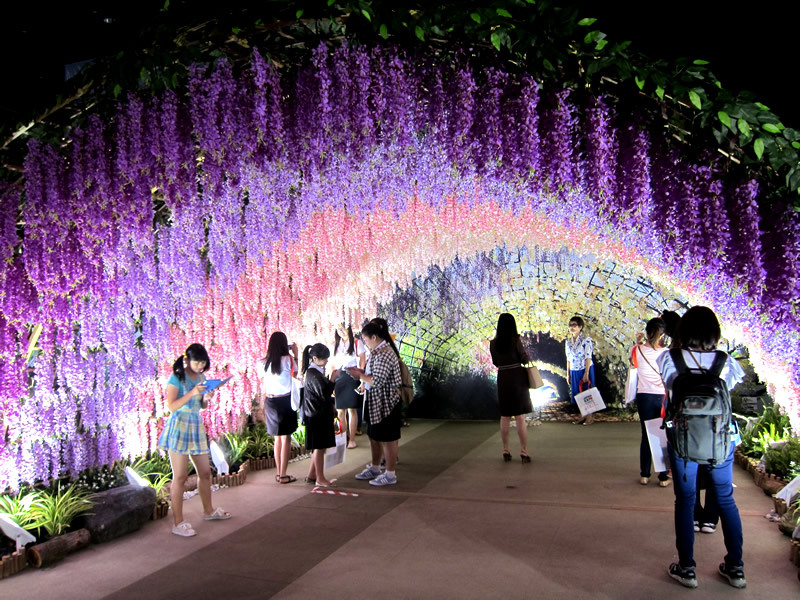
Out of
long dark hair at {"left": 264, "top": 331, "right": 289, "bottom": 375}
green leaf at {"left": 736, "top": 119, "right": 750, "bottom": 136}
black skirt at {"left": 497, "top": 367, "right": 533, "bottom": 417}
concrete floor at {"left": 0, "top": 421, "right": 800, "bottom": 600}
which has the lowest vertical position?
concrete floor at {"left": 0, "top": 421, "right": 800, "bottom": 600}

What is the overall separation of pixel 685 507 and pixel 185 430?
9.90 feet

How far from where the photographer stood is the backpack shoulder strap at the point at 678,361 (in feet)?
9.77

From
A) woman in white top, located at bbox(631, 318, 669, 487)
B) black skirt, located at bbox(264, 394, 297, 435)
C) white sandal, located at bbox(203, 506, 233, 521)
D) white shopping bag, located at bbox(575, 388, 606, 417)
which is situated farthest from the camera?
white shopping bag, located at bbox(575, 388, 606, 417)

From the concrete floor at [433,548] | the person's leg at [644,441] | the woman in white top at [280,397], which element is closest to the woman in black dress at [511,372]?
the concrete floor at [433,548]

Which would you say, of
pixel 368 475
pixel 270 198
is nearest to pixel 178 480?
pixel 368 475

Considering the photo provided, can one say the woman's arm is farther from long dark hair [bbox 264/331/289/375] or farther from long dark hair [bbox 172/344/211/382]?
long dark hair [bbox 264/331/289/375]

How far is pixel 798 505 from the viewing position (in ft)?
12.1

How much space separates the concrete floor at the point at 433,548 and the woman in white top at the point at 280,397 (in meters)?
0.32

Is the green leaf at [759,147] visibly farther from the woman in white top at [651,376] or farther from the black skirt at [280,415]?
the black skirt at [280,415]

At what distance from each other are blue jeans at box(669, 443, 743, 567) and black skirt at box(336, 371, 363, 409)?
415 centimetres

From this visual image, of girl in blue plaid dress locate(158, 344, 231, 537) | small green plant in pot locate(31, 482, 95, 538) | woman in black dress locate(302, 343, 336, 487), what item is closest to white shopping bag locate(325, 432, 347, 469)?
woman in black dress locate(302, 343, 336, 487)

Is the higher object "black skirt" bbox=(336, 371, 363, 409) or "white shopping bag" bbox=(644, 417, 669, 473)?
"black skirt" bbox=(336, 371, 363, 409)

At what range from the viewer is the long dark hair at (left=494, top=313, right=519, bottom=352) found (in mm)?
5859

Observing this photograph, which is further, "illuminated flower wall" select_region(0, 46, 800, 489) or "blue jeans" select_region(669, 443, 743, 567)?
"illuminated flower wall" select_region(0, 46, 800, 489)
